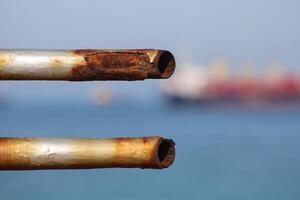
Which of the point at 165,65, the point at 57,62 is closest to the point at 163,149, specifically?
the point at 165,65

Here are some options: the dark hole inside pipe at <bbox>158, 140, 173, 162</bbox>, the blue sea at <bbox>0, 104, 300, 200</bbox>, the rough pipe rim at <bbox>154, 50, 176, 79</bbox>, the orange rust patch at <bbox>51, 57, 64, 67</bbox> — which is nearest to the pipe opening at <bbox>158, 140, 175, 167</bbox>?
the dark hole inside pipe at <bbox>158, 140, 173, 162</bbox>

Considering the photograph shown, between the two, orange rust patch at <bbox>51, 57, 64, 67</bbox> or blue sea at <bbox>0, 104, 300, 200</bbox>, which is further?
blue sea at <bbox>0, 104, 300, 200</bbox>

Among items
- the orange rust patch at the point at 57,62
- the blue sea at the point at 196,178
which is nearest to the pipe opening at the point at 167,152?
the orange rust patch at the point at 57,62

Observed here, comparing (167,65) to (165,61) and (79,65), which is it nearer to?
(165,61)

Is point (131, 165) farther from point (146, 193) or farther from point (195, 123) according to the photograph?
point (195, 123)

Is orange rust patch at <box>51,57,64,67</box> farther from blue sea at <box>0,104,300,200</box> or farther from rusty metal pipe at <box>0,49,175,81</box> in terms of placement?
blue sea at <box>0,104,300,200</box>

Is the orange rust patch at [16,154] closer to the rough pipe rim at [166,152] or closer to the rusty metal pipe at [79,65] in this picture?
the rusty metal pipe at [79,65]

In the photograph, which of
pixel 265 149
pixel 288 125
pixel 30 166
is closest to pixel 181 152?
pixel 265 149
